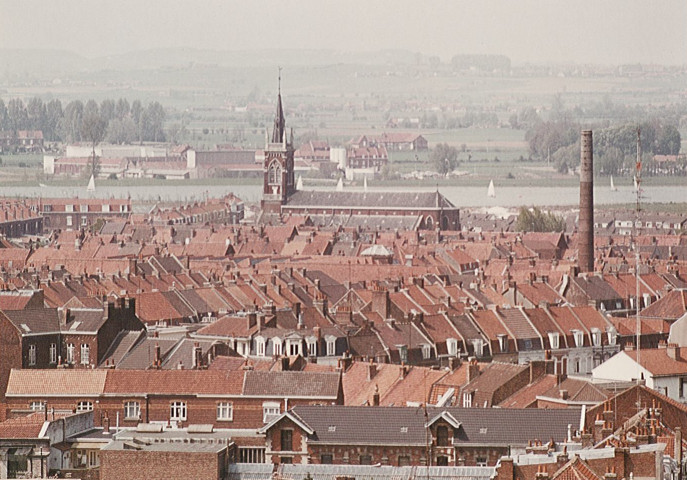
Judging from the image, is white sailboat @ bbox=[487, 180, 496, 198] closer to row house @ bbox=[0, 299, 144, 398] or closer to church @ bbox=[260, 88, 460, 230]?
church @ bbox=[260, 88, 460, 230]

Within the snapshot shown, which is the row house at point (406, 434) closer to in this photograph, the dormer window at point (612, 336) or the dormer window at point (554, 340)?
the dormer window at point (554, 340)

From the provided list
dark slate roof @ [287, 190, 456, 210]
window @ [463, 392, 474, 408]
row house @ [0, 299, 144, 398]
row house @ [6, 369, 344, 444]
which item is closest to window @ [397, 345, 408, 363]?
row house @ [0, 299, 144, 398]

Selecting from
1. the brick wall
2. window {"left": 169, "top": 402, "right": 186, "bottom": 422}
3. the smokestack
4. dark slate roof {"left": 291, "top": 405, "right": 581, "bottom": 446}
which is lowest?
the smokestack

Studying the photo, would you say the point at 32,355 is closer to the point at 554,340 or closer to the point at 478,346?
the point at 478,346

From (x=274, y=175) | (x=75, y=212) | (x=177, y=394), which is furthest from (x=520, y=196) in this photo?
(x=177, y=394)

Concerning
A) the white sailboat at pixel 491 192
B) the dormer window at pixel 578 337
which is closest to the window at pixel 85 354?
the dormer window at pixel 578 337

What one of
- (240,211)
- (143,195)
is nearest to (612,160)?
(143,195)
